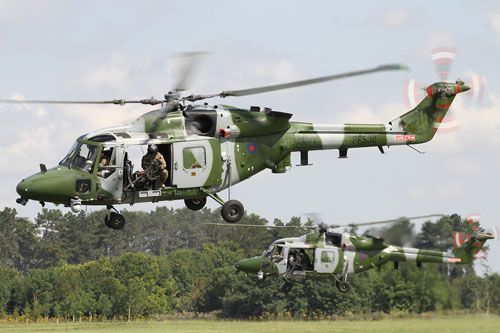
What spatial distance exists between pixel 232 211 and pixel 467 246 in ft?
34.2

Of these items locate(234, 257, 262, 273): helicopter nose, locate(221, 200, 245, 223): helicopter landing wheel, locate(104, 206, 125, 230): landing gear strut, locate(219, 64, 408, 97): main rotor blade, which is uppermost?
locate(219, 64, 408, 97): main rotor blade

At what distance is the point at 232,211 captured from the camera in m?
25.7

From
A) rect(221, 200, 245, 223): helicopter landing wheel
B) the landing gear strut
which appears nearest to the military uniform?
the landing gear strut

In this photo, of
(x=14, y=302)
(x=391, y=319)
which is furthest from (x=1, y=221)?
(x=391, y=319)

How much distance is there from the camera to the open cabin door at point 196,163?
2470 centimetres

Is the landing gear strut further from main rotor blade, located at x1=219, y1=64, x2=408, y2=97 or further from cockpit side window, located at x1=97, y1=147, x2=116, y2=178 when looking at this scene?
main rotor blade, located at x1=219, y1=64, x2=408, y2=97

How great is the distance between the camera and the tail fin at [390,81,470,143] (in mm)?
29922

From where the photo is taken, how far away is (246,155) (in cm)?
2627

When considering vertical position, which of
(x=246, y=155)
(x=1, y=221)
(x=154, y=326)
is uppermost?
(x=1, y=221)

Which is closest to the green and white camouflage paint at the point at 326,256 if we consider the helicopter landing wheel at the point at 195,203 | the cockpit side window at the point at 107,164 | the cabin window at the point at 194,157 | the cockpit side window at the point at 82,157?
the helicopter landing wheel at the point at 195,203

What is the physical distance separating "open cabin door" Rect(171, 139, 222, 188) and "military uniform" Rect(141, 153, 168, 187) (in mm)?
264

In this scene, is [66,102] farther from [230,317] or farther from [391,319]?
[230,317]

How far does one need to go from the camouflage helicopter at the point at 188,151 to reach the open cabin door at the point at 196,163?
27 mm

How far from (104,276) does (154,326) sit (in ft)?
35.9
